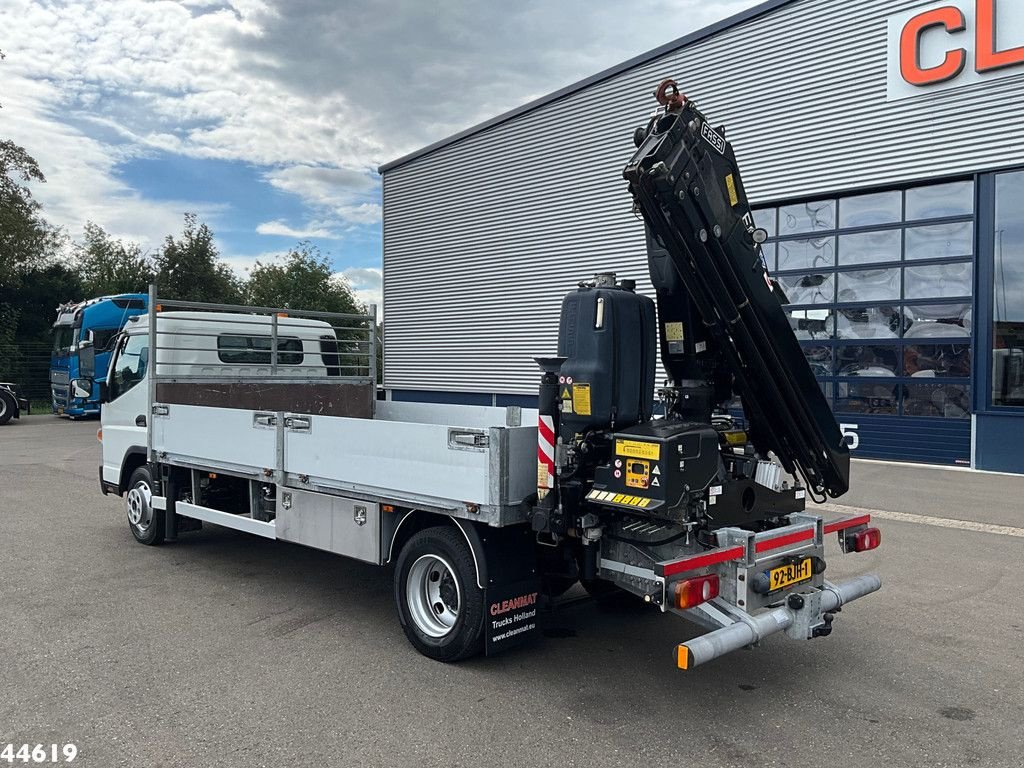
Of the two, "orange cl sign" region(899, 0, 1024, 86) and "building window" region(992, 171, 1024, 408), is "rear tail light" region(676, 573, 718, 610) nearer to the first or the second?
"building window" region(992, 171, 1024, 408)

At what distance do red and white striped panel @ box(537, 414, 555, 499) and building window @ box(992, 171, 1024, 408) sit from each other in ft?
38.5

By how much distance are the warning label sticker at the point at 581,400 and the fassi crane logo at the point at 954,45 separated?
1207 centimetres

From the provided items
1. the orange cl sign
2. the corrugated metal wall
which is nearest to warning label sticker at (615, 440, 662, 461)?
the corrugated metal wall

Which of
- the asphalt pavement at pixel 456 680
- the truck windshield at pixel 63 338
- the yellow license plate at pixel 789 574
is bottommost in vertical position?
the asphalt pavement at pixel 456 680

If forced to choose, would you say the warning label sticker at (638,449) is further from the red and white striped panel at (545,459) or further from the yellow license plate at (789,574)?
the yellow license plate at (789,574)

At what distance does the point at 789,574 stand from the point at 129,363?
21.7 ft

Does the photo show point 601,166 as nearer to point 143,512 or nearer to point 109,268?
point 143,512

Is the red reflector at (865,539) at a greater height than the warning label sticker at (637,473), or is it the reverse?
the warning label sticker at (637,473)

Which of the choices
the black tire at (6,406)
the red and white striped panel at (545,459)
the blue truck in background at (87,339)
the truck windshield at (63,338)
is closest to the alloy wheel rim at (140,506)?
the red and white striped panel at (545,459)

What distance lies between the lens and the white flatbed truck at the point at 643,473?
411cm

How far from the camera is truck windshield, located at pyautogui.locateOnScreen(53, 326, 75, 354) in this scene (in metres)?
24.6

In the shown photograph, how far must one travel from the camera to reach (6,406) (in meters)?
23.7

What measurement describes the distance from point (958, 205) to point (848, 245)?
6.20ft

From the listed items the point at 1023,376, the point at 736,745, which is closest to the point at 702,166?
the point at 736,745
